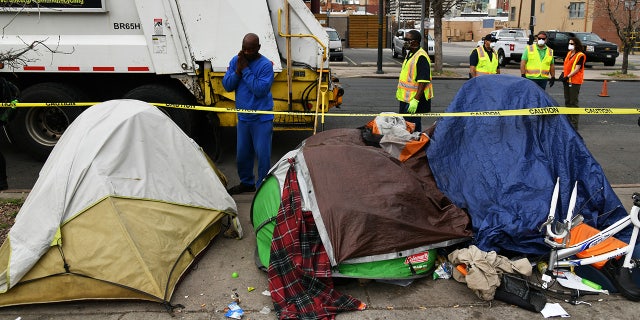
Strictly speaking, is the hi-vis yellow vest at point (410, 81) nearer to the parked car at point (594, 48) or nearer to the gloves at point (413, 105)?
the gloves at point (413, 105)

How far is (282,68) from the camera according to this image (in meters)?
6.51

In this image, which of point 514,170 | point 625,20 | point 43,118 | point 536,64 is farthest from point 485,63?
point 625,20

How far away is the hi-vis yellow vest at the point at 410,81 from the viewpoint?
6719 millimetres

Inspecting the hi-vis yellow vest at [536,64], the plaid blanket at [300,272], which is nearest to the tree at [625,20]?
the hi-vis yellow vest at [536,64]

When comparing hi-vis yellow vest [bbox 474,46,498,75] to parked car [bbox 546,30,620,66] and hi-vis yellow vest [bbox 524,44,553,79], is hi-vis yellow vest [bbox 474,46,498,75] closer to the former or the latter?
hi-vis yellow vest [bbox 524,44,553,79]

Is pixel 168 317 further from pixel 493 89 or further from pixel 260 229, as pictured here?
pixel 493 89

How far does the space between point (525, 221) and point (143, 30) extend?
15.8ft

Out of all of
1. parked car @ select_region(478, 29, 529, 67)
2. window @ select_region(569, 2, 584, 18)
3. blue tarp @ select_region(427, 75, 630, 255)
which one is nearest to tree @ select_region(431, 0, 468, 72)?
parked car @ select_region(478, 29, 529, 67)

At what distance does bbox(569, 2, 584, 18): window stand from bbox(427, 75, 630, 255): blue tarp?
124ft

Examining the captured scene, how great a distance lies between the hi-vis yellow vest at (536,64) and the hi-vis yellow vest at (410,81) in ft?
10.6

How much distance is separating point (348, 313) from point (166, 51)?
13.7ft

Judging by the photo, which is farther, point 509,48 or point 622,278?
point 509,48

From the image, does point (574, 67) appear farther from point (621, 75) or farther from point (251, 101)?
point (621, 75)

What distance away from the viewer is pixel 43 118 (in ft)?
23.0
